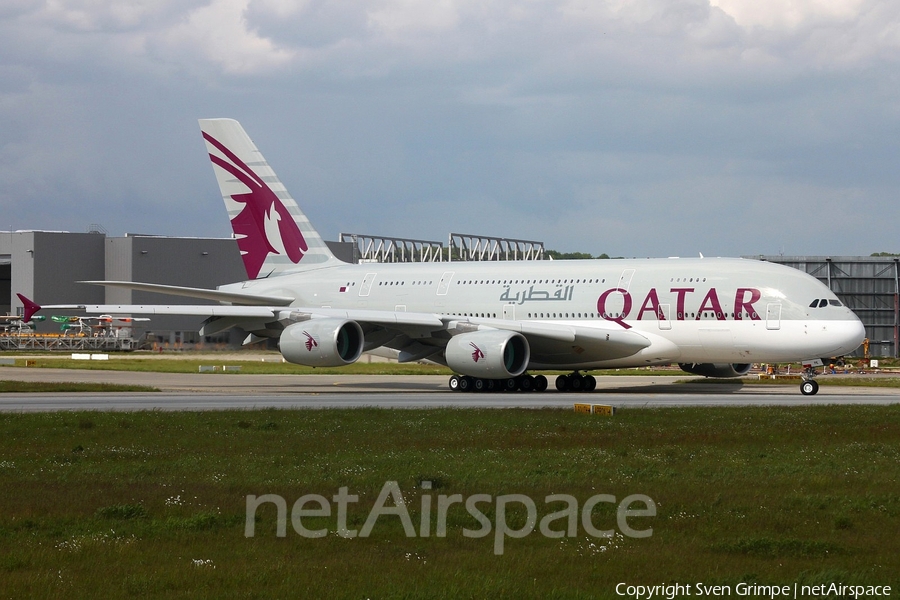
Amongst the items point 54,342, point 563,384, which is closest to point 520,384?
point 563,384

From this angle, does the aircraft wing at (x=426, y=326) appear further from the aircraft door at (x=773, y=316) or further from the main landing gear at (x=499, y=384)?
the aircraft door at (x=773, y=316)

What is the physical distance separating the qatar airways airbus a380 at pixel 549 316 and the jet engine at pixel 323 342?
4 centimetres

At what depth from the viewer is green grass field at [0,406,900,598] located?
8898 mm

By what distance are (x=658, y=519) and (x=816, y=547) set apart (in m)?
1.77

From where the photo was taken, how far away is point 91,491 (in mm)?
12812

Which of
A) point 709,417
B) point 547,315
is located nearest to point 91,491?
point 709,417

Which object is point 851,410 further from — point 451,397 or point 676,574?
point 676,574

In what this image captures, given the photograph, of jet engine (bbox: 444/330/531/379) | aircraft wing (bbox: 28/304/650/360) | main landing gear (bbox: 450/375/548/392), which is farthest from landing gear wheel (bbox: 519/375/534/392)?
jet engine (bbox: 444/330/531/379)

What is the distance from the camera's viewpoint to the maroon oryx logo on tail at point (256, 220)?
4291cm

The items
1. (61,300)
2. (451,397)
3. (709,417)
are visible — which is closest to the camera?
(709,417)

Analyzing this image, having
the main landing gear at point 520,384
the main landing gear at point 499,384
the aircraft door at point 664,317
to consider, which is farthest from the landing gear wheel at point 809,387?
the main landing gear at point 499,384

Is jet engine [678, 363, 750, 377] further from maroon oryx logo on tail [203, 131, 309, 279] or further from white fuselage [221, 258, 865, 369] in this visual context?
maroon oryx logo on tail [203, 131, 309, 279]

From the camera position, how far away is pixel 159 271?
86750 millimetres

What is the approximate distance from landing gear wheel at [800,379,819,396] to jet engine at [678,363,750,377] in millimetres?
5758
